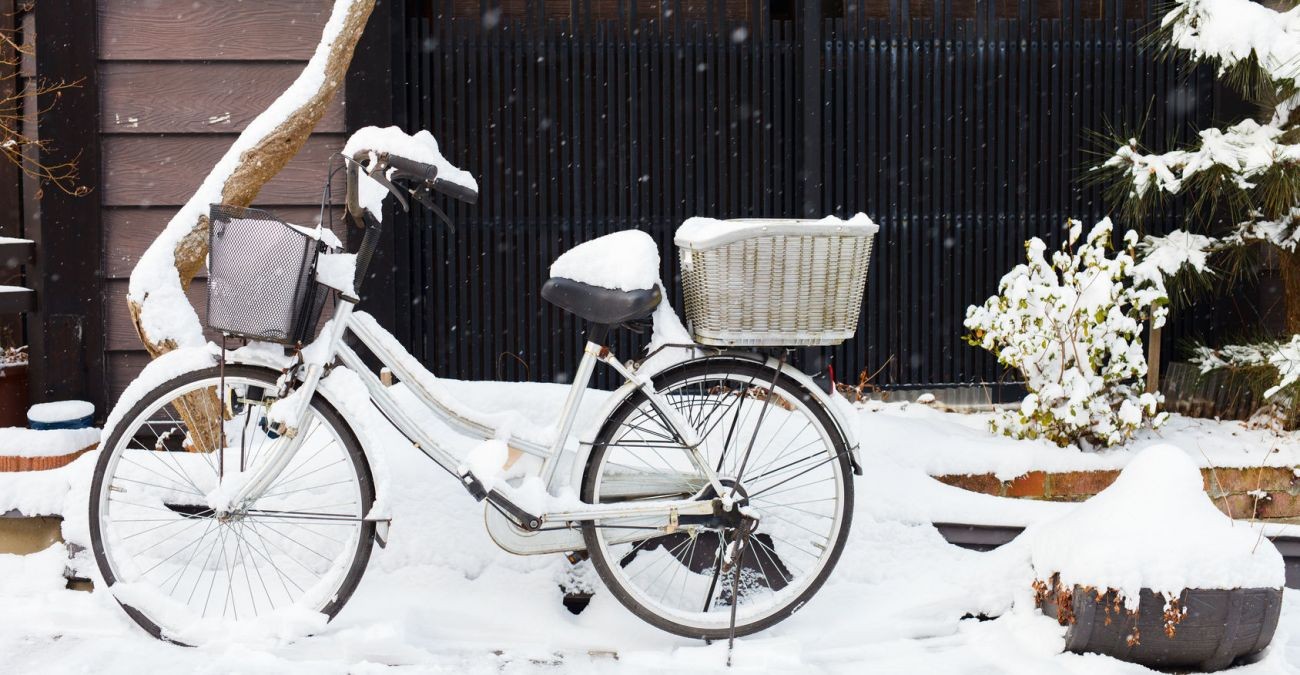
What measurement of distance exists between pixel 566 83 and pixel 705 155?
2.73 feet

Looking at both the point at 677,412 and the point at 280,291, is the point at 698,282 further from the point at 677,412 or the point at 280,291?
the point at 280,291

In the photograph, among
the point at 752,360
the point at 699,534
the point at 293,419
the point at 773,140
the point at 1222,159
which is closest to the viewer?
the point at 293,419

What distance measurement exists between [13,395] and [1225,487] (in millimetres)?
6185

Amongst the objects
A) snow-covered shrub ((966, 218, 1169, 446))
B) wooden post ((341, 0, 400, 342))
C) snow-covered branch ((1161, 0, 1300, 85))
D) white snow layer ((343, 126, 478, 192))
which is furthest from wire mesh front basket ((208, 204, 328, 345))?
snow-covered branch ((1161, 0, 1300, 85))

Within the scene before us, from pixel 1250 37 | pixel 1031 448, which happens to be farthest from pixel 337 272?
pixel 1250 37

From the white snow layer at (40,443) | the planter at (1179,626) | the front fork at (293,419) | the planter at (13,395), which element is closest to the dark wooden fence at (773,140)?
the white snow layer at (40,443)

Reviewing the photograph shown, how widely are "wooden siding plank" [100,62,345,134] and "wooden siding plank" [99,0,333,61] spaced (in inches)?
2.2

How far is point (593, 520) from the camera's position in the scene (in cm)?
329

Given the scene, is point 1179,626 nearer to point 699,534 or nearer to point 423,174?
point 699,534

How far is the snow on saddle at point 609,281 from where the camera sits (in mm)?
3170

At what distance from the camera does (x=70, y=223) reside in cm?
516

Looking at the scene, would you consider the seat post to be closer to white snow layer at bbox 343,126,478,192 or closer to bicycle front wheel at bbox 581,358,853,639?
bicycle front wheel at bbox 581,358,853,639

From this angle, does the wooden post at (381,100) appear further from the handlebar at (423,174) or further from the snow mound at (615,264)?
the snow mound at (615,264)

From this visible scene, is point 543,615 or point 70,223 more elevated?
point 70,223
